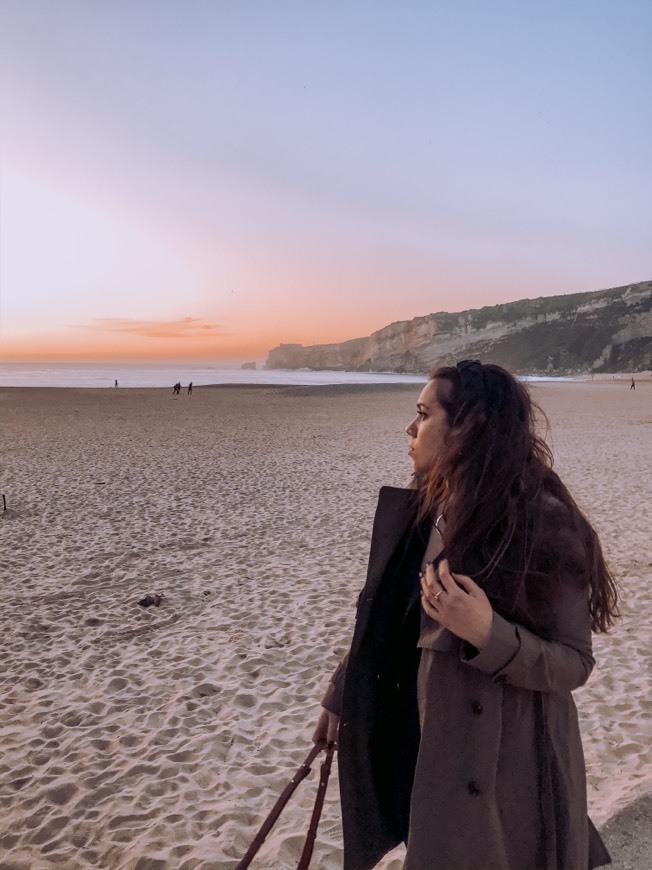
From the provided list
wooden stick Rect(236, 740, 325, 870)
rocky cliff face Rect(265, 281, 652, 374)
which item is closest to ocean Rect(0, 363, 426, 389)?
rocky cliff face Rect(265, 281, 652, 374)

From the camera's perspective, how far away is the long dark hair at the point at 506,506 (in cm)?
159

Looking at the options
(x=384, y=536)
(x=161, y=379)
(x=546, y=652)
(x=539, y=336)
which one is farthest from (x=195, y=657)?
(x=539, y=336)

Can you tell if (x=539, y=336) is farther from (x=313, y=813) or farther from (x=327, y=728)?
(x=313, y=813)

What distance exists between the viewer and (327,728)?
2.16 m

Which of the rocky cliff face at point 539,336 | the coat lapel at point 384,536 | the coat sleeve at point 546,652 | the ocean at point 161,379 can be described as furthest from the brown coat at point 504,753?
the rocky cliff face at point 539,336

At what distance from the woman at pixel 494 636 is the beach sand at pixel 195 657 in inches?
73.2

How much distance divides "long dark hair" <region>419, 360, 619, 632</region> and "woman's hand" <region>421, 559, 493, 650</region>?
0.10 meters

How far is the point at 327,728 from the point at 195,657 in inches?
152

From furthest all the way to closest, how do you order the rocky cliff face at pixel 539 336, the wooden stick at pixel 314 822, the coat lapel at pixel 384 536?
1. the rocky cliff face at pixel 539 336
2. the wooden stick at pixel 314 822
3. the coat lapel at pixel 384 536

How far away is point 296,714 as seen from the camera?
468 centimetres

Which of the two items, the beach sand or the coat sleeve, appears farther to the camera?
the beach sand

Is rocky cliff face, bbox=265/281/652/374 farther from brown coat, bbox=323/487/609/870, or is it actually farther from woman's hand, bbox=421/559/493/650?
woman's hand, bbox=421/559/493/650

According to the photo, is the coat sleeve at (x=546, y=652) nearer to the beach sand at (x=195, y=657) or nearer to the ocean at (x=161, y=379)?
the beach sand at (x=195, y=657)

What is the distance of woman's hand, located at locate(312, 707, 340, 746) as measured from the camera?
213 cm
